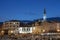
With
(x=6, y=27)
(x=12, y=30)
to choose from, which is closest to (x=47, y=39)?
(x=12, y=30)

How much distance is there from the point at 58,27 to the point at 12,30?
12024 millimetres

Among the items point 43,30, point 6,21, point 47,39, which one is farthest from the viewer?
point 6,21

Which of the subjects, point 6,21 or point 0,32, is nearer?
point 0,32

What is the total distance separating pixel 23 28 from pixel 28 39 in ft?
43.5

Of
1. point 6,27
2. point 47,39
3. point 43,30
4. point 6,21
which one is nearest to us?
point 47,39

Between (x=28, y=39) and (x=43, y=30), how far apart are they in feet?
37.0

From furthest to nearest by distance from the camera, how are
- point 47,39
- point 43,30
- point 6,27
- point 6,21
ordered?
point 6,21, point 6,27, point 43,30, point 47,39

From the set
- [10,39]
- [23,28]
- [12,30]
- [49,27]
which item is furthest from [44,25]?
[10,39]

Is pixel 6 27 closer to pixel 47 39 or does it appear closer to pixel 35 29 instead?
pixel 35 29

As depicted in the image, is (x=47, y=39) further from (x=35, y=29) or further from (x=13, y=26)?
(x=13, y=26)

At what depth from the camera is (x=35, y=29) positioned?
4491cm

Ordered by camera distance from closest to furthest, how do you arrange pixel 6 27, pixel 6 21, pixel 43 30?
pixel 43 30
pixel 6 27
pixel 6 21

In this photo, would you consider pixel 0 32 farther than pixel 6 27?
No

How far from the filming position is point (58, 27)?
45.2 m
